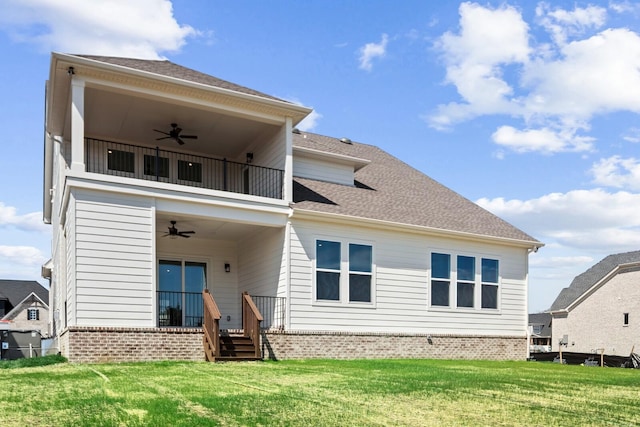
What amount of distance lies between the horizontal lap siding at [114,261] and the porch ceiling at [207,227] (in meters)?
0.96

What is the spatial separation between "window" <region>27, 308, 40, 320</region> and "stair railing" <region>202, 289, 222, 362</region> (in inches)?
1682

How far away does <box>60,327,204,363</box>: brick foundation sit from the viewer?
11977 millimetres

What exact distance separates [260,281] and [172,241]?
2.85 m

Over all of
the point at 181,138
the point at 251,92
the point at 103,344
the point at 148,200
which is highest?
the point at 251,92

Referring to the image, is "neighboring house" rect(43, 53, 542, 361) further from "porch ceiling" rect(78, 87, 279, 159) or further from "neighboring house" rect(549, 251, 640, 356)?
"neighboring house" rect(549, 251, 640, 356)

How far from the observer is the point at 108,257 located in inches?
498

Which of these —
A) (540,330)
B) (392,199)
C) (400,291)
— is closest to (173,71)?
(392,199)

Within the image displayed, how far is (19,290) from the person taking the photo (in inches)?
2069

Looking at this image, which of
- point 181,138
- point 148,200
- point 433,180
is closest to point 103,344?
point 148,200

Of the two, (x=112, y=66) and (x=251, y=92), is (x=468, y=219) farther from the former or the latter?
(x=112, y=66)

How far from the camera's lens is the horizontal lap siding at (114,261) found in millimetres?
12344

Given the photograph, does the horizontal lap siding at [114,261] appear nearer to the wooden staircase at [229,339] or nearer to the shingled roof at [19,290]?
the wooden staircase at [229,339]

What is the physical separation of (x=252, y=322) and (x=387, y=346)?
430 centimetres

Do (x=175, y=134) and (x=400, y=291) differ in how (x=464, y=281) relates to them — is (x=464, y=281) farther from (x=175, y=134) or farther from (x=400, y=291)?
(x=175, y=134)
